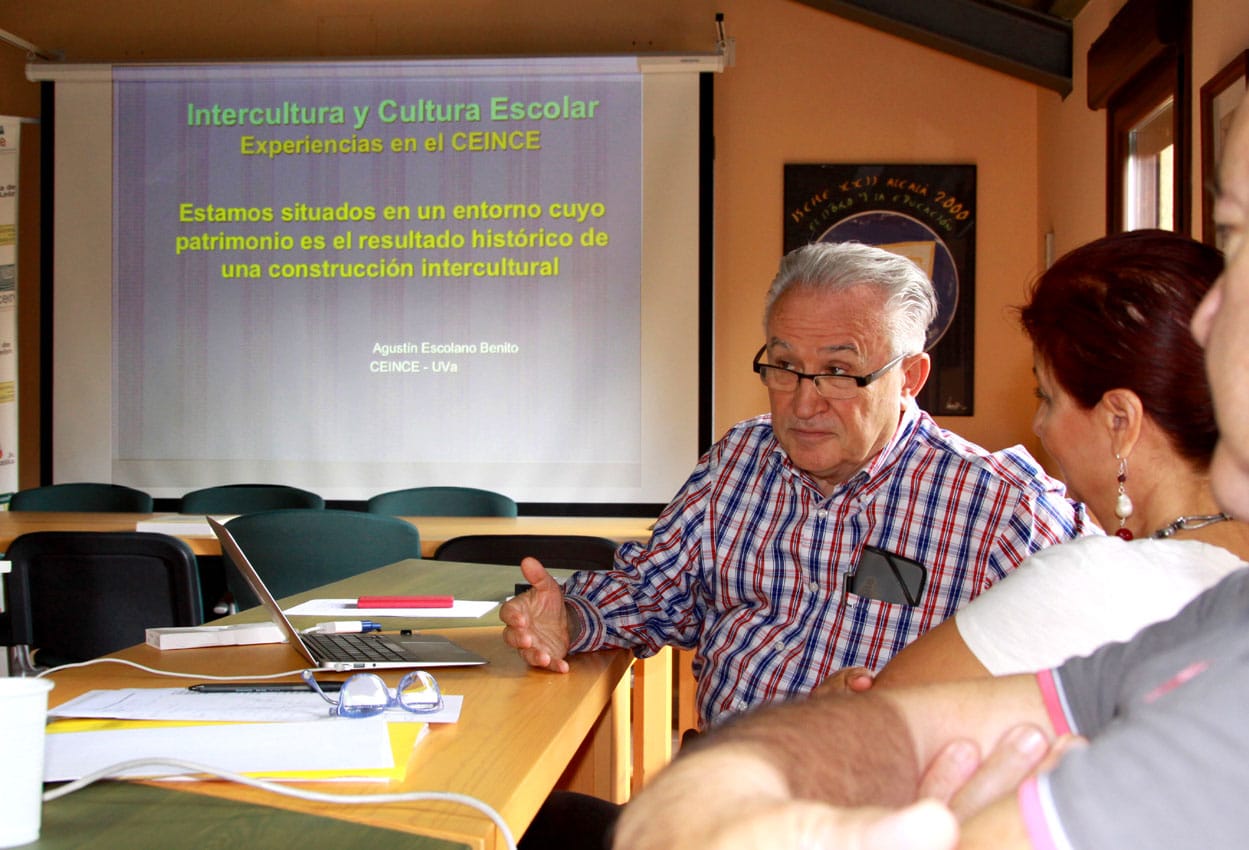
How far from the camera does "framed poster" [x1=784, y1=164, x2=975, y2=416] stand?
5.20m

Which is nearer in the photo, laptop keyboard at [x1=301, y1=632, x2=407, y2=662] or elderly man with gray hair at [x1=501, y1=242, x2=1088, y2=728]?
laptop keyboard at [x1=301, y1=632, x2=407, y2=662]

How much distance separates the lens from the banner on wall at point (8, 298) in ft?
17.6

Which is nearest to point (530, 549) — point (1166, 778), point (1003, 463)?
point (1003, 463)

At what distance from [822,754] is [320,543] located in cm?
278

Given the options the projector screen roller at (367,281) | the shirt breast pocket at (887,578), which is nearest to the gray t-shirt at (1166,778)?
the shirt breast pocket at (887,578)

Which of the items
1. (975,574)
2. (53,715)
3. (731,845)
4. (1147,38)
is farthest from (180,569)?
(1147,38)

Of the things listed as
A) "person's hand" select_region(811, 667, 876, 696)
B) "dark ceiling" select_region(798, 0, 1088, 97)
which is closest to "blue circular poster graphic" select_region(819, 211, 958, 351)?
"dark ceiling" select_region(798, 0, 1088, 97)

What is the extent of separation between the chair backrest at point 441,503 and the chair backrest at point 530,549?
3.99 feet

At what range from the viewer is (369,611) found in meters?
2.16

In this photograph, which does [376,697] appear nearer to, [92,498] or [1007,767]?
[1007,767]

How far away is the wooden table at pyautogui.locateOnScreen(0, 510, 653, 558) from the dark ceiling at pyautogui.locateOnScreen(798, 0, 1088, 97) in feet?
7.92

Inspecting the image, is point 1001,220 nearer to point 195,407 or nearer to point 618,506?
point 618,506

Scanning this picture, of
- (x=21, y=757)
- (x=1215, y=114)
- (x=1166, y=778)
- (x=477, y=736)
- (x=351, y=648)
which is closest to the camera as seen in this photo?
(x=1166, y=778)

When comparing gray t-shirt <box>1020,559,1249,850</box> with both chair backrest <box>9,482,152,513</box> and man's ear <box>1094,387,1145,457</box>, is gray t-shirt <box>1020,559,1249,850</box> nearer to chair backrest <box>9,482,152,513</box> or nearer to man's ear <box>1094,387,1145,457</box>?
man's ear <box>1094,387,1145,457</box>
